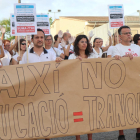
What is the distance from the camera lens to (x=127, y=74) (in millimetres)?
4164

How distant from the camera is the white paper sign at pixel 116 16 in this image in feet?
20.9

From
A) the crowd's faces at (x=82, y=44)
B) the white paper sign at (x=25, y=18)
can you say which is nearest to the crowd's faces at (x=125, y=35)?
the crowd's faces at (x=82, y=44)

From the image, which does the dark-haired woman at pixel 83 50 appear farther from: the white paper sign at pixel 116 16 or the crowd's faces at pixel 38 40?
the white paper sign at pixel 116 16

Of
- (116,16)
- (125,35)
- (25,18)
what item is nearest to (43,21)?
(116,16)

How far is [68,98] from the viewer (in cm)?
396

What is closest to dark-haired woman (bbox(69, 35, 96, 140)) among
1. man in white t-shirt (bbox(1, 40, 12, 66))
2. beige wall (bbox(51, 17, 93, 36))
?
man in white t-shirt (bbox(1, 40, 12, 66))

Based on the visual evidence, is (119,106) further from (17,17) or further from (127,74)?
(17,17)

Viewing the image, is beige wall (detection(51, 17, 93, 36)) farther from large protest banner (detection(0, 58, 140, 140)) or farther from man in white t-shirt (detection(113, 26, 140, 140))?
large protest banner (detection(0, 58, 140, 140))

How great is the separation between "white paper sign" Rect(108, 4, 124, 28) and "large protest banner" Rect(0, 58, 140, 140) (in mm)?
2345

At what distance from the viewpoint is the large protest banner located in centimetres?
384

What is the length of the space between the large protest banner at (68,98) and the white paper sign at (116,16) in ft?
7.69

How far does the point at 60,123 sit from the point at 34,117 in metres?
0.39

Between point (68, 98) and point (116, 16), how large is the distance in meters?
3.21

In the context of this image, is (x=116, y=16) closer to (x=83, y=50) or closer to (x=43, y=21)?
(x=43, y=21)
